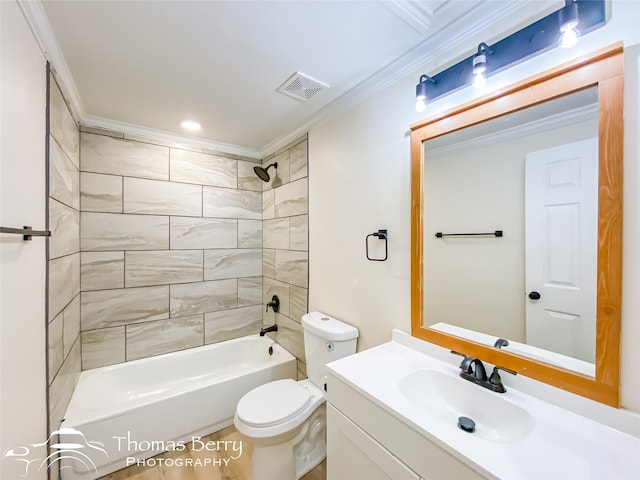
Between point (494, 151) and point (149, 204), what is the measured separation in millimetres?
2548

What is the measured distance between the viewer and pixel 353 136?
1.76m

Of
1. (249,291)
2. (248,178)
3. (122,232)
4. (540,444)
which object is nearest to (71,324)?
(122,232)

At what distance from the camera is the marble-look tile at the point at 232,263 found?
2627mm

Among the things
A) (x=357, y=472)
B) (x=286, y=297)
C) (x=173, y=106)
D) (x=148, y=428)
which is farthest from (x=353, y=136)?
(x=148, y=428)

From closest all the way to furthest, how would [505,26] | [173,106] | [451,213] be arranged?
1. [505,26]
2. [451,213]
3. [173,106]

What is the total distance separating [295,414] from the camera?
1525 mm

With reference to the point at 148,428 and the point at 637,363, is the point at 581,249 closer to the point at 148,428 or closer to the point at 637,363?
the point at 637,363

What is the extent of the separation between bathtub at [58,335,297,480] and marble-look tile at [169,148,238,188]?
1.60m

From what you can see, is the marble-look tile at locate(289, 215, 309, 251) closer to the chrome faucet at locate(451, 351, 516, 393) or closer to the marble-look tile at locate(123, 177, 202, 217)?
the marble-look tile at locate(123, 177, 202, 217)

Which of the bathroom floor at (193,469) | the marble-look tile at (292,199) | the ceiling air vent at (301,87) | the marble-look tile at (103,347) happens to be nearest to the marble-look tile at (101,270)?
the marble-look tile at (103,347)

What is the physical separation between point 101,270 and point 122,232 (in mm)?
339

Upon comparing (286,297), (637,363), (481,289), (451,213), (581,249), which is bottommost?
(286,297)

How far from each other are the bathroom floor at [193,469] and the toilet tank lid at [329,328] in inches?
33.7

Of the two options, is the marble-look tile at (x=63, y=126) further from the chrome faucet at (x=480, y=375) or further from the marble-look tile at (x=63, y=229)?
the chrome faucet at (x=480, y=375)
